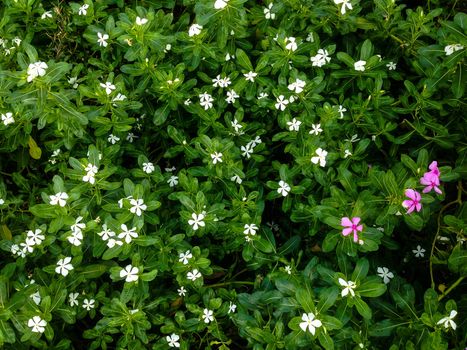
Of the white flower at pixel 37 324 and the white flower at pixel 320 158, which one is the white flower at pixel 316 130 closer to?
the white flower at pixel 320 158

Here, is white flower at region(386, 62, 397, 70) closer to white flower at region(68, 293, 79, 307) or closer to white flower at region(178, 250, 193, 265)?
white flower at region(178, 250, 193, 265)

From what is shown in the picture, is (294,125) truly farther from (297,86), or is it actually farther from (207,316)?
(207,316)

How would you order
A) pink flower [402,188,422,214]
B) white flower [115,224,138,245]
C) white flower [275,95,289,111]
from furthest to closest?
white flower [275,95,289,111], white flower [115,224,138,245], pink flower [402,188,422,214]

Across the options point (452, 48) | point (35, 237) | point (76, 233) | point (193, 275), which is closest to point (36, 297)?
point (35, 237)

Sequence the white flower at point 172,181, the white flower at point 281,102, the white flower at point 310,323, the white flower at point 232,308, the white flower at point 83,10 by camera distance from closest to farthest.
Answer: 1. the white flower at point 310,323
2. the white flower at point 232,308
3. the white flower at point 281,102
4. the white flower at point 172,181
5. the white flower at point 83,10

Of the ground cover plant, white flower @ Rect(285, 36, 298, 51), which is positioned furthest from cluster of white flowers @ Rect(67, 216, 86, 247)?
white flower @ Rect(285, 36, 298, 51)

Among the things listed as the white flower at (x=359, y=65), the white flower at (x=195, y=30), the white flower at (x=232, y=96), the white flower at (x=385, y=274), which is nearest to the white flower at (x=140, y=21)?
the white flower at (x=195, y=30)
